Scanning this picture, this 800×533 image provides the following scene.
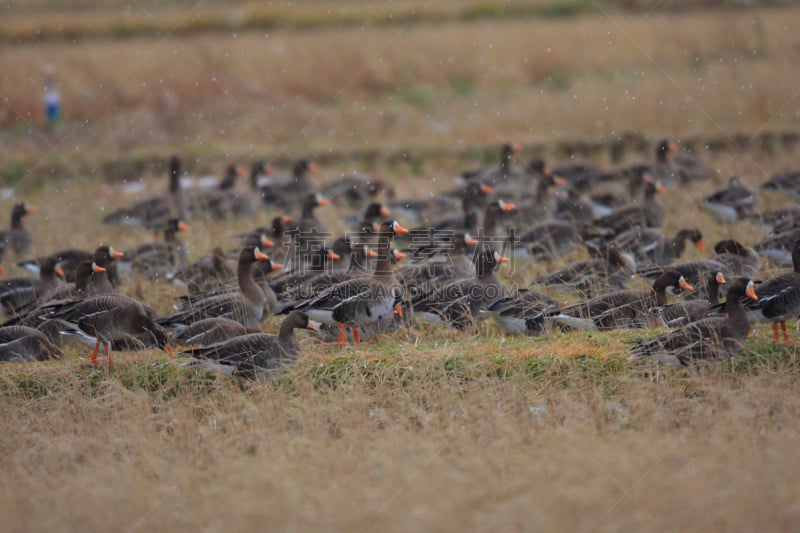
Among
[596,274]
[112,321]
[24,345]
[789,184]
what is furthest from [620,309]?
[789,184]

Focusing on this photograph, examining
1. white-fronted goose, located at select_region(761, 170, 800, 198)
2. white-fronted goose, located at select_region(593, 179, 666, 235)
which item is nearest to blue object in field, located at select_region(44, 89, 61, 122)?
white-fronted goose, located at select_region(593, 179, 666, 235)

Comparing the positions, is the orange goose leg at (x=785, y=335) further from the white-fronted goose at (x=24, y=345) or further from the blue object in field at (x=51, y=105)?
the blue object in field at (x=51, y=105)

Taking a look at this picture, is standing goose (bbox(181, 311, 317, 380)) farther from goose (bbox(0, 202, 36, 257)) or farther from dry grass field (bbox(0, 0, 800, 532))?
goose (bbox(0, 202, 36, 257))

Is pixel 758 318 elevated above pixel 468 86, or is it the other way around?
pixel 468 86

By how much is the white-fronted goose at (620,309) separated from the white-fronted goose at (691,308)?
234 millimetres

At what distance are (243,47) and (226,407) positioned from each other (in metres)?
25.4

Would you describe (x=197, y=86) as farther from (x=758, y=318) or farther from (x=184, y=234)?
(x=758, y=318)

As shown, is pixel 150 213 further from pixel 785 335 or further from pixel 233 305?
pixel 785 335

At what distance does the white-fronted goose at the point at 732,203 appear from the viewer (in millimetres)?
16375

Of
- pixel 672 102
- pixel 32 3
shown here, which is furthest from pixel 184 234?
pixel 32 3

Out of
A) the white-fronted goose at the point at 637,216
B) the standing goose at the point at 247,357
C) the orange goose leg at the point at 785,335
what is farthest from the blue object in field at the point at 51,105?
Result: the orange goose leg at the point at 785,335

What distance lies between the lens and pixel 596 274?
1292 centimetres

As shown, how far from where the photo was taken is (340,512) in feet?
23.9

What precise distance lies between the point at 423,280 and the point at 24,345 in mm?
5222
